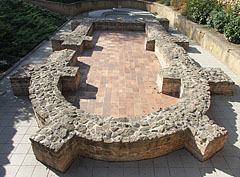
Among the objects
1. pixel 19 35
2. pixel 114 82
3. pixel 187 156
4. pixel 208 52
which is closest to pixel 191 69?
pixel 114 82

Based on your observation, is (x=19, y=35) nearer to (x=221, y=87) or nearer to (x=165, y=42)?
(x=165, y=42)

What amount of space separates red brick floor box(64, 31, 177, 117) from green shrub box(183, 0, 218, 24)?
5348 mm

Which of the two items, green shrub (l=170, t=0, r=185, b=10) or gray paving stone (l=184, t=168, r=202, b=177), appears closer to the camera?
gray paving stone (l=184, t=168, r=202, b=177)

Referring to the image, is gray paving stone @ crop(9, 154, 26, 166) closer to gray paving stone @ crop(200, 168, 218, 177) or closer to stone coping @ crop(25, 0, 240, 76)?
gray paving stone @ crop(200, 168, 218, 177)

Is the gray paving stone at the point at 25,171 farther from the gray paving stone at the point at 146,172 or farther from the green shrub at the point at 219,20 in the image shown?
the green shrub at the point at 219,20

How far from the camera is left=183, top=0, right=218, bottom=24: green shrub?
1273 centimetres

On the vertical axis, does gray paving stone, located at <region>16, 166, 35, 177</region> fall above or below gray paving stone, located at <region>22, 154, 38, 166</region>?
below

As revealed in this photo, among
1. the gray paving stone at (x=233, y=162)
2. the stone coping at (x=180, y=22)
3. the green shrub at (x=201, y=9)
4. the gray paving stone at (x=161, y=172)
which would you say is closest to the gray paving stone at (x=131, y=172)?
the gray paving stone at (x=161, y=172)

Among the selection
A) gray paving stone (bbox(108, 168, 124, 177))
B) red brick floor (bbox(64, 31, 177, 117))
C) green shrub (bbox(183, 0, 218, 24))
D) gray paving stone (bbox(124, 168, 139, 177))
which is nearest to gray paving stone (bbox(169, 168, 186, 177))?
gray paving stone (bbox(124, 168, 139, 177))

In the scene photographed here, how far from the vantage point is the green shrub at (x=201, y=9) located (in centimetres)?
1273

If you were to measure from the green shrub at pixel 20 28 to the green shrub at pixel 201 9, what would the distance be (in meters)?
9.42

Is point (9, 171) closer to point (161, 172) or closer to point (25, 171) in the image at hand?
point (25, 171)

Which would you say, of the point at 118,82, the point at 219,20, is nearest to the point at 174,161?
the point at 118,82

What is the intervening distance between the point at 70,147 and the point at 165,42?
6.90m
